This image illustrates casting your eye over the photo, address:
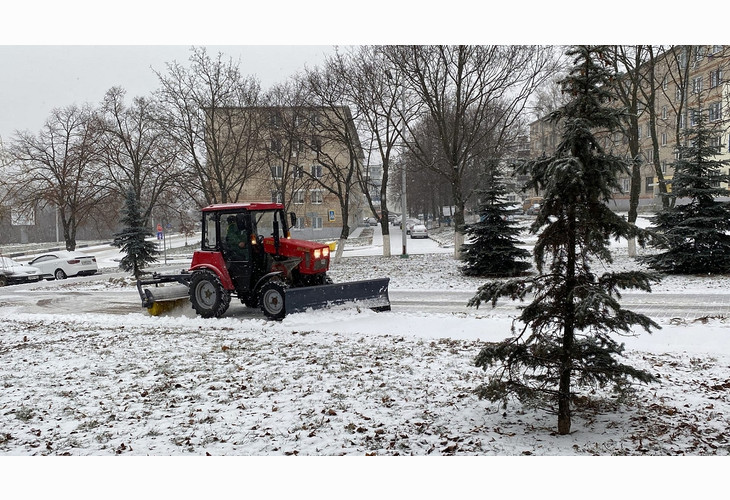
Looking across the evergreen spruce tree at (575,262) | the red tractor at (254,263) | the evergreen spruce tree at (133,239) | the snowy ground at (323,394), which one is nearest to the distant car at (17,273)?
the evergreen spruce tree at (133,239)

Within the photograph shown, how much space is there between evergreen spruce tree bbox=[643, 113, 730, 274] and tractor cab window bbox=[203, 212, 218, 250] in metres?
13.3

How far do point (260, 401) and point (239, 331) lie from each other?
5000mm

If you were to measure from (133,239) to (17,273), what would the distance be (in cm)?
747

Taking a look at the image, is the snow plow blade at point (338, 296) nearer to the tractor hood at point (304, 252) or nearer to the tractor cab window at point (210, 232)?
the tractor hood at point (304, 252)

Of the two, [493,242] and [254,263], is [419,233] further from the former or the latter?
[254,263]

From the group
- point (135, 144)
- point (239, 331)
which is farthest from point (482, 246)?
point (135, 144)

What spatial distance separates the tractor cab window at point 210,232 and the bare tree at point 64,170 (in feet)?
71.2

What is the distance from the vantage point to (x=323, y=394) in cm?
662

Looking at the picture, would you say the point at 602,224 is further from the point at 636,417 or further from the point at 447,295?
the point at 447,295

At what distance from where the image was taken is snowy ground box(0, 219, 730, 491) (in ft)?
17.0

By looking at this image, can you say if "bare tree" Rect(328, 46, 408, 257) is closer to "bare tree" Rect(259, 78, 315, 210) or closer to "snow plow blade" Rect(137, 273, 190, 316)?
"bare tree" Rect(259, 78, 315, 210)

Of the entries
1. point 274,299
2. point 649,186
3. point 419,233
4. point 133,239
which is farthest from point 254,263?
point 419,233

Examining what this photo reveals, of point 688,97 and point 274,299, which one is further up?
point 688,97

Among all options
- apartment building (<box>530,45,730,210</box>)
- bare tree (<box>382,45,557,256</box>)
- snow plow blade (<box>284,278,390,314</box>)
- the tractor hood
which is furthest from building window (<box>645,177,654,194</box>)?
the tractor hood
